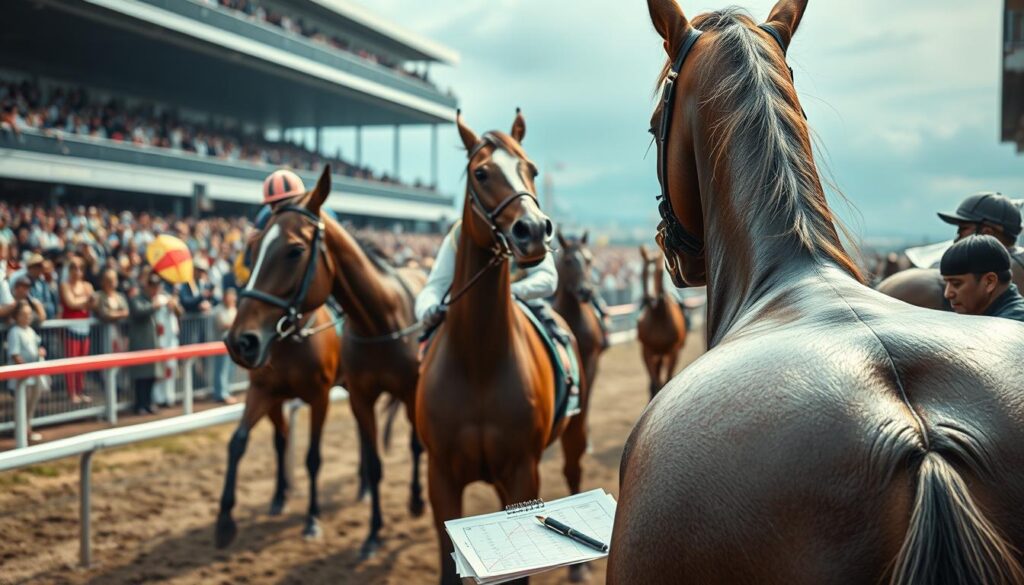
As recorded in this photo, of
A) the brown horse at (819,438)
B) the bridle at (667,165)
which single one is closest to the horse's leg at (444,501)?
the bridle at (667,165)

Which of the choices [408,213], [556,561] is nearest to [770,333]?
[556,561]

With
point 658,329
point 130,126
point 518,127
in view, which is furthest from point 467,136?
point 130,126

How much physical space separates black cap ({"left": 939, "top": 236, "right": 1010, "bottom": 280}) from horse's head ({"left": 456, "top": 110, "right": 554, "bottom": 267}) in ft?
5.33

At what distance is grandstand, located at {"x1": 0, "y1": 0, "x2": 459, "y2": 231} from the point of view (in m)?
18.0

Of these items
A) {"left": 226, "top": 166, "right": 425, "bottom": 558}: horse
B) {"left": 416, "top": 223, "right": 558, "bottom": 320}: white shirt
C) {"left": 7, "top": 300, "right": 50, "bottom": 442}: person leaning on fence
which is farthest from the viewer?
{"left": 7, "top": 300, "right": 50, "bottom": 442}: person leaning on fence

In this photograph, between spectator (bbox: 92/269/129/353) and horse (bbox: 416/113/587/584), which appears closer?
horse (bbox: 416/113/587/584)

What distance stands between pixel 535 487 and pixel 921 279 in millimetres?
2568

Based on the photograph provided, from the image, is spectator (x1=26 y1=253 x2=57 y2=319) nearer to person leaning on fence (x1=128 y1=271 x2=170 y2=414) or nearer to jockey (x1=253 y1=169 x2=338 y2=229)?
person leaning on fence (x1=128 y1=271 x2=170 y2=414)

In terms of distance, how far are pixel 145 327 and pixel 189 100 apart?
23219 mm

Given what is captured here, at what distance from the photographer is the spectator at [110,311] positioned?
7273mm

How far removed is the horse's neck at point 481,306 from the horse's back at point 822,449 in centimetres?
235

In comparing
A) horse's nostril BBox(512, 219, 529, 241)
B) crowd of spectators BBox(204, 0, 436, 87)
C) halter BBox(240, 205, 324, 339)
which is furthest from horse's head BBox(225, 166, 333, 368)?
crowd of spectators BBox(204, 0, 436, 87)

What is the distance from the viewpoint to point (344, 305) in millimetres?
5559

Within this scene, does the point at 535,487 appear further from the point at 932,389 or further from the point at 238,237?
the point at 238,237
